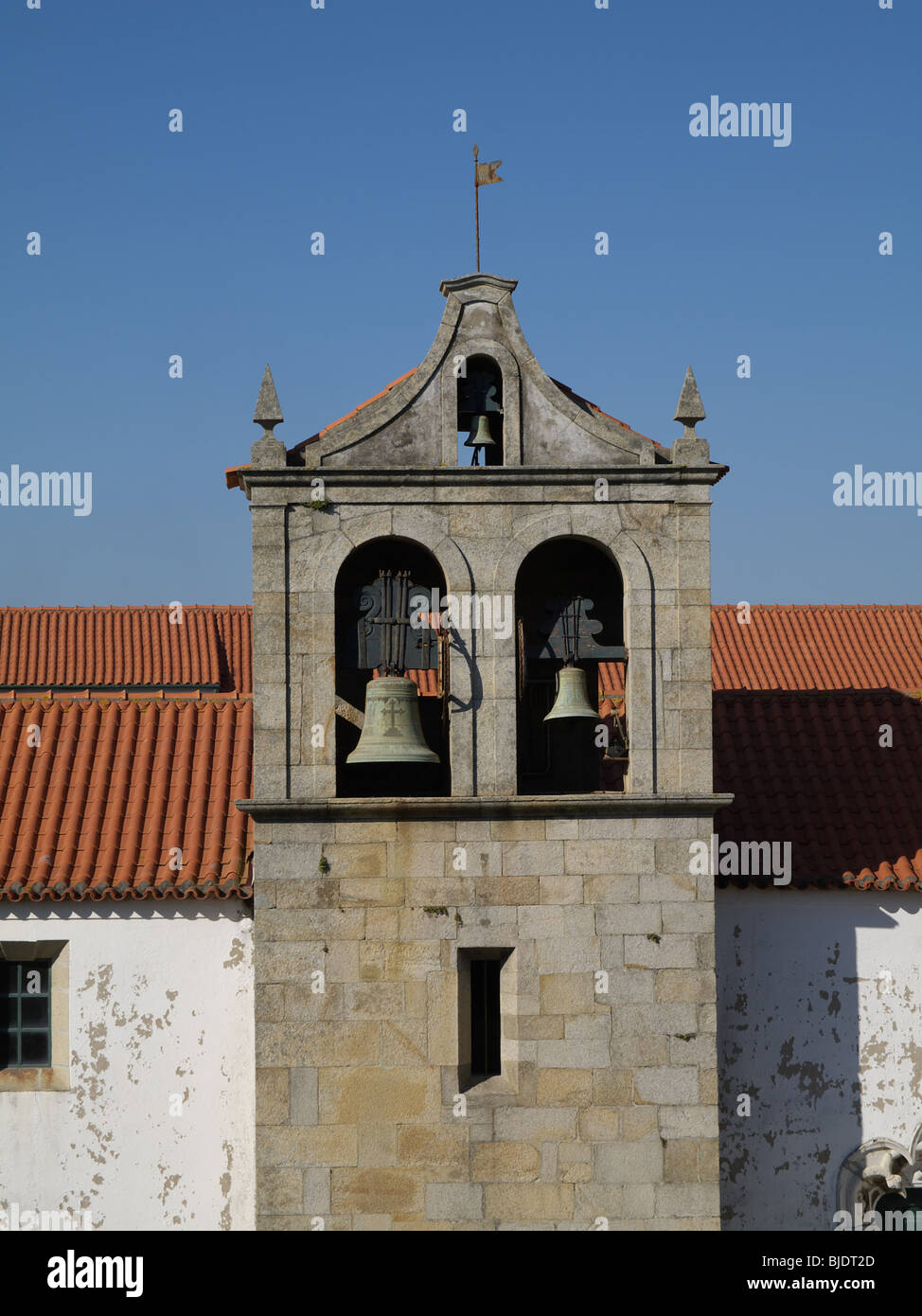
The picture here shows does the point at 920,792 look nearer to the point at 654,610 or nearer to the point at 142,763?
the point at 654,610

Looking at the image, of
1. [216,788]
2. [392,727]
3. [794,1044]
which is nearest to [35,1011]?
[216,788]

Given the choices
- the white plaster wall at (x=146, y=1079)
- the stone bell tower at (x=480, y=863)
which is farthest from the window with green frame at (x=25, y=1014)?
the stone bell tower at (x=480, y=863)

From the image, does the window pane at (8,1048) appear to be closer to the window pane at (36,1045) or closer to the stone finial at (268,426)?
the window pane at (36,1045)

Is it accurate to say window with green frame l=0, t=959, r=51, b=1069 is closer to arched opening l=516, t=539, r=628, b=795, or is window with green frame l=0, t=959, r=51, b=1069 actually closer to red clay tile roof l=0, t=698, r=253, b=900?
red clay tile roof l=0, t=698, r=253, b=900

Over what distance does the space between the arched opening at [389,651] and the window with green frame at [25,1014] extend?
3.14 m

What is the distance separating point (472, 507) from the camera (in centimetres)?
1289

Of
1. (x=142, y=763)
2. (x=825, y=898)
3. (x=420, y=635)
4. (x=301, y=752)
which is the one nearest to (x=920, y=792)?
(x=825, y=898)

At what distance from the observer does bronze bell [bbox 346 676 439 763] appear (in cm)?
1251

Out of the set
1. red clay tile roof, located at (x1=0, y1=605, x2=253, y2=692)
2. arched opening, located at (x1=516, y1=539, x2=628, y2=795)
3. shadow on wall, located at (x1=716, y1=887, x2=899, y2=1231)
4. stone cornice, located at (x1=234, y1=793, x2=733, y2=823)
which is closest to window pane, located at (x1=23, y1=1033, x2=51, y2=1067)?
stone cornice, located at (x1=234, y1=793, x2=733, y2=823)

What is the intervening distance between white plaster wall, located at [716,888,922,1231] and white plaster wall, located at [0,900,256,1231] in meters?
4.31

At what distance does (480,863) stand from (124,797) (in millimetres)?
4137

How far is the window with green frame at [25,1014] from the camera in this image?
14.0 m

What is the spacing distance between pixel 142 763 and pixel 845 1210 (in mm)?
7644
